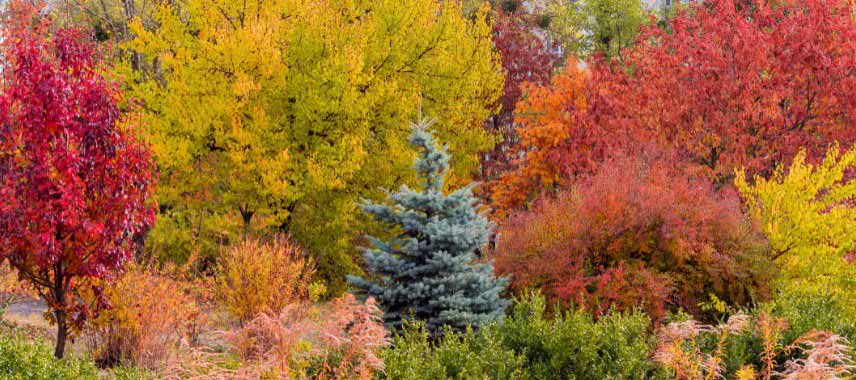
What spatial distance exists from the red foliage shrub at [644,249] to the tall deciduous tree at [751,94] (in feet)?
14.8

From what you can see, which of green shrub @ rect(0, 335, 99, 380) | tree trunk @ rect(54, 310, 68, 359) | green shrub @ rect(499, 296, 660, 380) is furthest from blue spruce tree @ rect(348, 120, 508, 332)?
green shrub @ rect(0, 335, 99, 380)

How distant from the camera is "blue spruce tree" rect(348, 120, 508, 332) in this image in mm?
10383

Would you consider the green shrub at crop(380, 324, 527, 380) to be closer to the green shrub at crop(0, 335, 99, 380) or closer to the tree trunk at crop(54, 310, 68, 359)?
the green shrub at crop(0, 335, 99, 380)

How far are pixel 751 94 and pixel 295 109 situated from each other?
9565 millimetres

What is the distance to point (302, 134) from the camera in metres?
17.5

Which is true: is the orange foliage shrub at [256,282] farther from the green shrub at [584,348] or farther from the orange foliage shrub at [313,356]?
the green shrub at [584,348]

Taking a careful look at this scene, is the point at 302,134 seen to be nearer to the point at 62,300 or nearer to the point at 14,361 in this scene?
the point at 62,300

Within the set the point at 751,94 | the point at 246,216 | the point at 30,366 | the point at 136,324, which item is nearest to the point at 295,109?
the point at 246,216

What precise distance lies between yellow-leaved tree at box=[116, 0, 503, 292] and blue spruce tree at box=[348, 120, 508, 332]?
5.62 meters

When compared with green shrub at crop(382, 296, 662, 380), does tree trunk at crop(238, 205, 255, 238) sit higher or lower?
higher

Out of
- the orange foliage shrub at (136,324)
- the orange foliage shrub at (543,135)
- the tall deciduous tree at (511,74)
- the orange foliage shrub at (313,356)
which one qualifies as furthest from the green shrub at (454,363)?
the tall deciduous tree at (511,74)

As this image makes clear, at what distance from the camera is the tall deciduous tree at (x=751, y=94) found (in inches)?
623

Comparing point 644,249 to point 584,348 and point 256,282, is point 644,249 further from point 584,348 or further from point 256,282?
point 256,282

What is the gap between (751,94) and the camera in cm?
1586
